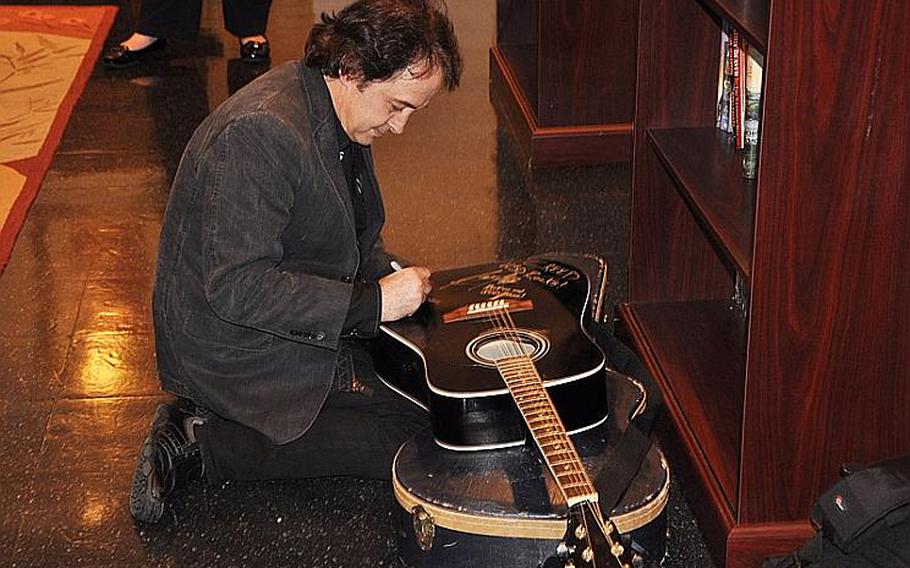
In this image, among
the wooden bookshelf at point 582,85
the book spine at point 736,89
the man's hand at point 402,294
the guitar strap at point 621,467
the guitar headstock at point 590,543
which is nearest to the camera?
the guitar headstock at point 590,543

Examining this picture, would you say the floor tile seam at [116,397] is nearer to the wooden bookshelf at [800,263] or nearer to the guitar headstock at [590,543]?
the wooden bookshelf at [800,263]

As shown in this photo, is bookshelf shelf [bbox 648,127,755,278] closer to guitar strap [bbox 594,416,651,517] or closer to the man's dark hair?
guitar strap [bbox 594,416,651,517]

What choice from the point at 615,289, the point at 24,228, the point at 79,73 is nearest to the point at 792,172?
the point at 615,289

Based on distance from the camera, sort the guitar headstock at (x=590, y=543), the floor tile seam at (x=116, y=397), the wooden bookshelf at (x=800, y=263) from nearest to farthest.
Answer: the guitar headstock at (x=590, y=543) < the wooden bookshelf at (x=800, y=263) < the floor tile seam at (x=116, y=397)

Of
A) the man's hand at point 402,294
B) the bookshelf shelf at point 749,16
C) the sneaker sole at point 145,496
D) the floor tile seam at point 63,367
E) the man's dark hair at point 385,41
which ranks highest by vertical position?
the bookshelf shelf at point 749,16

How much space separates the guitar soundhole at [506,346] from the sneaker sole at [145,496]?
0.51 meters

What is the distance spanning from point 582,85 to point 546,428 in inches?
72.0

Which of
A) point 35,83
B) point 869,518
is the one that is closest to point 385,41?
point 869,518

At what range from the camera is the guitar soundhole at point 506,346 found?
200cm

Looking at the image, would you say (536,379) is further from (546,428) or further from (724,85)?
(724,85)

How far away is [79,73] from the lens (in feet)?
14.2

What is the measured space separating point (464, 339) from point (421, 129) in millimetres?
1916

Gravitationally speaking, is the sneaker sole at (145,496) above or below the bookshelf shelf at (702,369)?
below

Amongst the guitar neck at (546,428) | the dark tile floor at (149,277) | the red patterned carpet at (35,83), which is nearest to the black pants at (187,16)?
the dark tile floor at (149,277)
